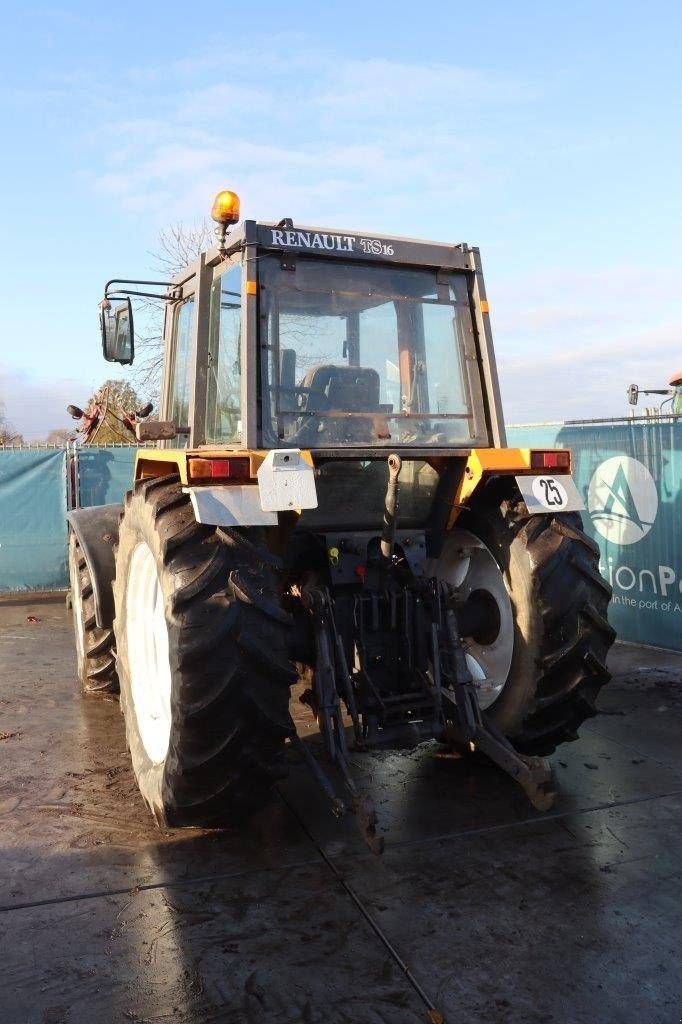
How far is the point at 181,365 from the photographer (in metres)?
4.86

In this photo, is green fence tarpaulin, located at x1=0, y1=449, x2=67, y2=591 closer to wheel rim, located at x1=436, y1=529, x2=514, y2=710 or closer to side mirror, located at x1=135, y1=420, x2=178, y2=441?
side mirror, located at x1=135, y1=420, x2=178, y2=441

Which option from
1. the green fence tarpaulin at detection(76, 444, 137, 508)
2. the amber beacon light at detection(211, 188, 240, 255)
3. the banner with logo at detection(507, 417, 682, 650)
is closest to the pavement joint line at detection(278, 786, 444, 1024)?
the amber beacon light at detection(211, 188, 240, 255)

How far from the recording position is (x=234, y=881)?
11.1ft

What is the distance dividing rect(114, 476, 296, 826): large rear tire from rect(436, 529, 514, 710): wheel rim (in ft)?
4.40

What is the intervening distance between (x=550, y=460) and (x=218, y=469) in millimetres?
1699

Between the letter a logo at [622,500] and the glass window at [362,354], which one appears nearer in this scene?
the glass window at [362,354]

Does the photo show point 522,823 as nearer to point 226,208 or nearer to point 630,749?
point 630,749

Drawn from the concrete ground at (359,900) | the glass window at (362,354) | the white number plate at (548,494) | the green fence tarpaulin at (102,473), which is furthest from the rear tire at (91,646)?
the green fence tarpaulin at (102,473)

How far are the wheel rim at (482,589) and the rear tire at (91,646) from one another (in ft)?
8.05

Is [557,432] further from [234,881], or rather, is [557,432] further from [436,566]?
[234,881]

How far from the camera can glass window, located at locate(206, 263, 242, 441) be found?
403cm

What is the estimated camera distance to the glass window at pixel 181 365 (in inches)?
182

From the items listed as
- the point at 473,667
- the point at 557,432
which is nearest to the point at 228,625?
the point at 473,667

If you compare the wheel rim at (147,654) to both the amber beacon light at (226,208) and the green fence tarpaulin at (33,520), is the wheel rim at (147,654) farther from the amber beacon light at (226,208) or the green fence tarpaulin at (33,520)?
the green fence tarpaulin at (33,520)
